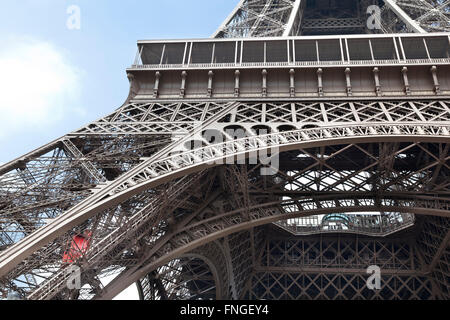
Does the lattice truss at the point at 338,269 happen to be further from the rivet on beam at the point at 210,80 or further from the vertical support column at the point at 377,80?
the vertical support column at the point at 377,80

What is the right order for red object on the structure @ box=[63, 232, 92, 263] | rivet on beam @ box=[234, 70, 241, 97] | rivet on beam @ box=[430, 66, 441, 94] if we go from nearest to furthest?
red object on the structure @ box=[63, 232, 92, 263]
rivet on beam @ box=[430, 66, 441, 94]
rivet on beam @ box=[234, 70, 241, 97]

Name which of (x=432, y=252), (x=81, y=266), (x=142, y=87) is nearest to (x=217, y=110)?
(x=142, y=87)

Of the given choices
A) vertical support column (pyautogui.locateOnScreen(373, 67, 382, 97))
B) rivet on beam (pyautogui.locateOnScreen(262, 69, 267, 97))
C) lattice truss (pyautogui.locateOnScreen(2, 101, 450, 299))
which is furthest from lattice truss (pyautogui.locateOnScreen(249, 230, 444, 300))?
vertical support column (pyautogui.locateOnScreen(373, 67, 382, 97))

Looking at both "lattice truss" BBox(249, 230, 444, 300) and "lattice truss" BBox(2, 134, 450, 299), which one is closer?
"lattice truss" BBox(2, 134, 450, 299)

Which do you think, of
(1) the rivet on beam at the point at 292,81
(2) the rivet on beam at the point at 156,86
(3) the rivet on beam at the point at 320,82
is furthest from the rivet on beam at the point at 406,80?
(2) the rivet on beam at the point at 156,86

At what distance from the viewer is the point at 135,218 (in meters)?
14.3

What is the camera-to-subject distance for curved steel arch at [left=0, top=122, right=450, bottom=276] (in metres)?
11.2

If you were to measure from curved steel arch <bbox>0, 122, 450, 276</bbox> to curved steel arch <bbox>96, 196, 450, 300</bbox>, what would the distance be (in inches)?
135

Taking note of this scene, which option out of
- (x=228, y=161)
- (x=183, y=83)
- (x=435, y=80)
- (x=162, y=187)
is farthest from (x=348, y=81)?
(x=162, y=187)

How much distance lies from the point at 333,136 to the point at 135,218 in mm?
6977

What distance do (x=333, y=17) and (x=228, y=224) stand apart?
25506mm

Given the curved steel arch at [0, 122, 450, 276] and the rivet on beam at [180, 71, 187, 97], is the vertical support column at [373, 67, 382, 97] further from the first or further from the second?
the rivet on beam at [180, 71, 187, 97]

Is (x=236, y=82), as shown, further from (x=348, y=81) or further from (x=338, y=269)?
(x=338, y=269)
